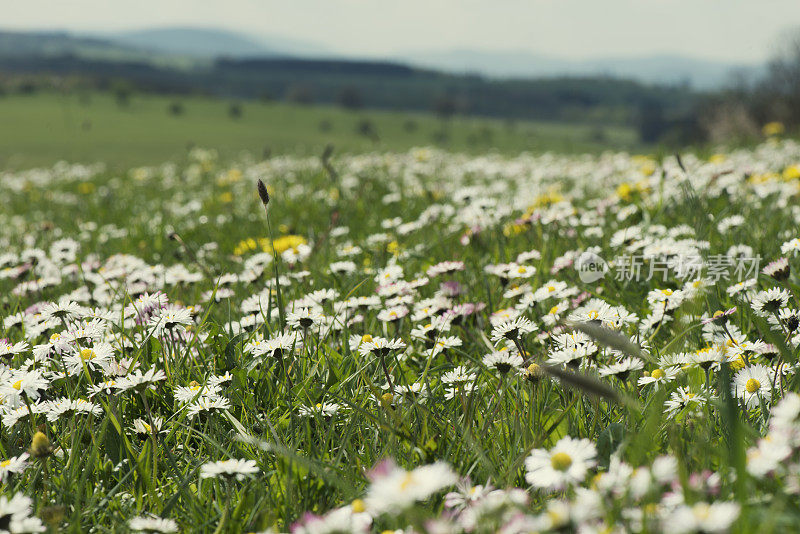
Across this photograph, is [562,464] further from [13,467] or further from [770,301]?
[13,467]

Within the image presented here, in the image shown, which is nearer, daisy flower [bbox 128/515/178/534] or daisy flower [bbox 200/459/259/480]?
daisy flower [bbox 128/515/178/534]

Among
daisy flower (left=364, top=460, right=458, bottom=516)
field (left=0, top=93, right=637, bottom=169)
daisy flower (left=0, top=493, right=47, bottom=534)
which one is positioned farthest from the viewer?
field (left=0, top=93, right=637, bottom=169)

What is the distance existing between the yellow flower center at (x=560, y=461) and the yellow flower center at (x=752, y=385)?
3.04 ft

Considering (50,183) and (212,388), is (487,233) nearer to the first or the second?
(212,388)

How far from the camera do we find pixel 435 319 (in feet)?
9.00

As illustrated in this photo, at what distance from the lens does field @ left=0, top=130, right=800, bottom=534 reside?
4.27ft

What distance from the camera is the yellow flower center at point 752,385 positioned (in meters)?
1.92

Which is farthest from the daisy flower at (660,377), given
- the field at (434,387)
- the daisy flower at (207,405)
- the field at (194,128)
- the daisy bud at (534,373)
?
the field at (194,128)

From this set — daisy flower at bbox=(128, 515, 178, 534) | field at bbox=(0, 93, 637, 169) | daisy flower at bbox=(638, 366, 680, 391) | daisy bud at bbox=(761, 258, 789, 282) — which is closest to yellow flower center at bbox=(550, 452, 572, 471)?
daisy flower at bbox=(638, 366, 680, 391)

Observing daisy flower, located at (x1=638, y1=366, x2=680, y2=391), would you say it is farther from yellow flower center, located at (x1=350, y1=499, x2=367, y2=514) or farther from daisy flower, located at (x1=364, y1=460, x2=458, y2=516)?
daisy flower, located at (x1=364, y1=460, x2=458, y2=516)

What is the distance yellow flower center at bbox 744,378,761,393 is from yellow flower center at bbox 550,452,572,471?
0.93 m

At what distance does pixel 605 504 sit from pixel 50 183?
504 inches

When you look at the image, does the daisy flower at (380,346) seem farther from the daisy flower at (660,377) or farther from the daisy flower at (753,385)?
the daisy flower at (753,385)

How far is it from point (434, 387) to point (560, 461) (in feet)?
3.54
